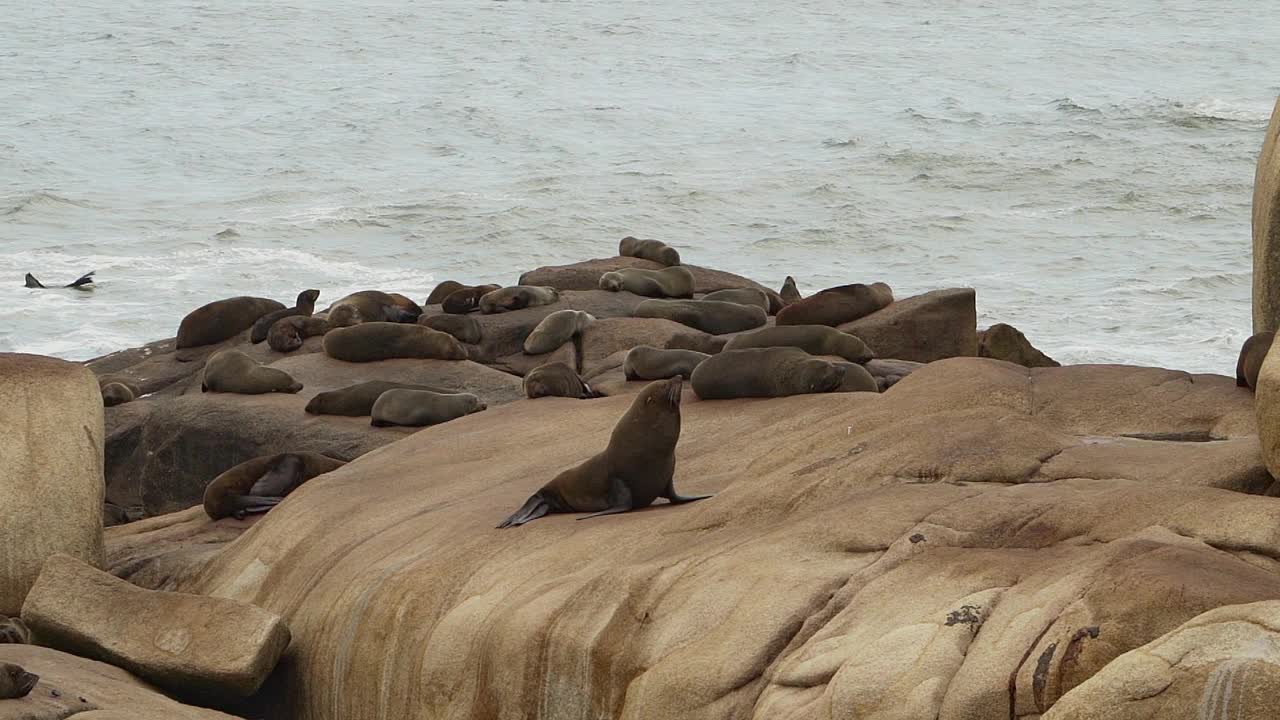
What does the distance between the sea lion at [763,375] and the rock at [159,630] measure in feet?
8.51

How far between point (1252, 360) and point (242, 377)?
6586 mm

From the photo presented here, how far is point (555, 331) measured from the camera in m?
11.5

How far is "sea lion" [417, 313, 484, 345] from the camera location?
39.2 feet

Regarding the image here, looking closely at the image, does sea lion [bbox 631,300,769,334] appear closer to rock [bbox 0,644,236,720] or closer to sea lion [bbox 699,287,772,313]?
sea lion [bbox 699,287,772,313]

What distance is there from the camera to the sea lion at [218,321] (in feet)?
41.6

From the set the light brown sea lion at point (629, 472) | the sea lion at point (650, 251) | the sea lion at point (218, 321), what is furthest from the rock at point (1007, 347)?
the sea lion at point (218, 321)

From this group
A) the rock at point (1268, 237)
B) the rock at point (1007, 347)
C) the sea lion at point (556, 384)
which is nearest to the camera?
the rock at point (1268, 237)

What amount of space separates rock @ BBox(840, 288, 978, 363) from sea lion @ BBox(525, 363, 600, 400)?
2443mm

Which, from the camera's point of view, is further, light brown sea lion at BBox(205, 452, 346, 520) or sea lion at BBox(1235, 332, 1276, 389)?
light brown sea lion at BBox(205, 452, 346, 520)

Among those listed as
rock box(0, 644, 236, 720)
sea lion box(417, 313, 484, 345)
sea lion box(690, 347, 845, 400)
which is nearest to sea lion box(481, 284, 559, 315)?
sea lion box(417, 313, 484, 345)

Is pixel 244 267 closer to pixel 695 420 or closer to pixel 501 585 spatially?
pixel 695 420

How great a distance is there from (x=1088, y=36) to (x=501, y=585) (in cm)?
4768

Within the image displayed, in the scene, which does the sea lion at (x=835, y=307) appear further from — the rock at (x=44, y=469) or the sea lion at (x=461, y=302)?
the rock at (x=44, y=469)

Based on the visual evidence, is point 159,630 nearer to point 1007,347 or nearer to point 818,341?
point 818,341
